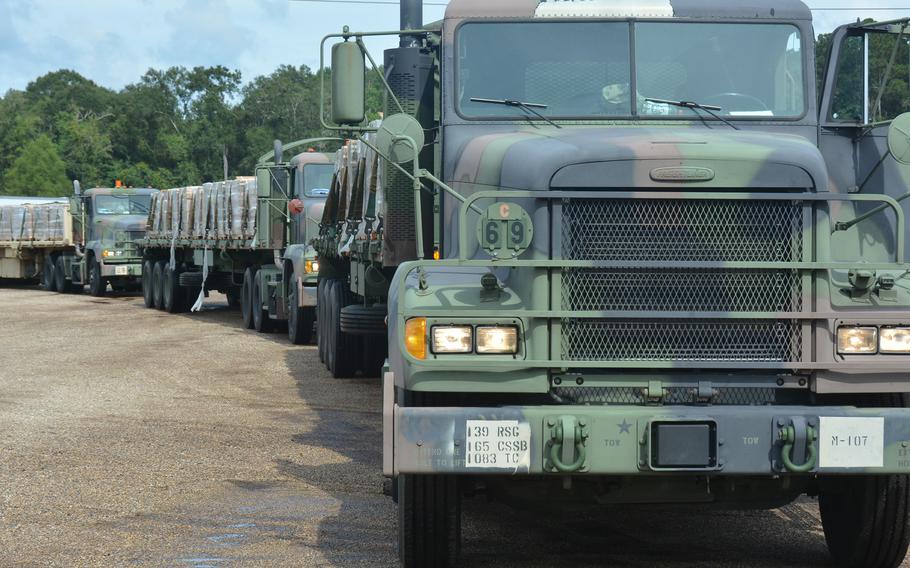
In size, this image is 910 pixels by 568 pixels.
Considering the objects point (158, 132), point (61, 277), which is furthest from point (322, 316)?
point (158, 132)

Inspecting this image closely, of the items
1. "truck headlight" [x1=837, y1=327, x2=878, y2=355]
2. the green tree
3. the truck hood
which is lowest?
"truck headlight" [x1=837, y1=327, x2=878, y2=355]

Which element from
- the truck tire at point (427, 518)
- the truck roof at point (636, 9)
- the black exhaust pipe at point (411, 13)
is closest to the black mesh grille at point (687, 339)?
the truck tire at point (427, 518)

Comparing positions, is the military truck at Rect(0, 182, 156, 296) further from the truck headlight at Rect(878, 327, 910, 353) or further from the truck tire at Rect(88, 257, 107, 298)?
the truck headlight at Rect(878, 327, 910, 353)

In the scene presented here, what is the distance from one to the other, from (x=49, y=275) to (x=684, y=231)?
1374 inches

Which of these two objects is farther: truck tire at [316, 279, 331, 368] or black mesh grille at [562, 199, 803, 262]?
truck tire at [316, 279, 331, 368]

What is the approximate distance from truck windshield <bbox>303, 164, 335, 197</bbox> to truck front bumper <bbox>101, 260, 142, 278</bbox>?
531 inches

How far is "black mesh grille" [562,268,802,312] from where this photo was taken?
5.83m

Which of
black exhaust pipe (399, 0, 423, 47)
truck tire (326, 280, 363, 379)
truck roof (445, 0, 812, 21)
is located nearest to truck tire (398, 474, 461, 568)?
truck roof (445, 0, 812, 21)

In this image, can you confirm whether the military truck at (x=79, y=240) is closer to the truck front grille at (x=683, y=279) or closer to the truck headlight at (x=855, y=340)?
the truck front grille at (x=683, y=279)

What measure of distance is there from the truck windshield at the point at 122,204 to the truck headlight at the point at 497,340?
2905cm

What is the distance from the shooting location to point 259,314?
21.8 meters

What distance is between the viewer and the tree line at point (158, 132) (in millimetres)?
84750

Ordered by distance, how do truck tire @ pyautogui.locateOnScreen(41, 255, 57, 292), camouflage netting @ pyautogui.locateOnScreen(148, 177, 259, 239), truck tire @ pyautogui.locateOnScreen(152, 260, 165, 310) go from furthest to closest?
truck tire @ pyautogui.locateOnScreen(41, 255, 57, 292) < truck tire @ pyautogui.locateOnScreen(152, 260, 165, 310) < camouflage netting @ pyautogui.locateOnScreen(148, 177, 259, 239)

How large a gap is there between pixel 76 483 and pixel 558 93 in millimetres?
3782
